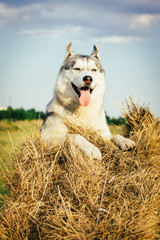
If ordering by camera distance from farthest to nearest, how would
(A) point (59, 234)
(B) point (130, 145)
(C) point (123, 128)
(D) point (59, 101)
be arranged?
(C) point (123, 128)
(D) point (59, 101)
(B) point (130, 145)
(A) point (59, 234)

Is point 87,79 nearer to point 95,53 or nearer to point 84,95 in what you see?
point 84,95

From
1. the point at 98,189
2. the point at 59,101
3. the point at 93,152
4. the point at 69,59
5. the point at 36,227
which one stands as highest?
the point at 69,59

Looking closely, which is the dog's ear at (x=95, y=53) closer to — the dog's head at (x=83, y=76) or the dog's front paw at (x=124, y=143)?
the dog's head at (x=83, y=76)

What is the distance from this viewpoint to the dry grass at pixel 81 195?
288cm

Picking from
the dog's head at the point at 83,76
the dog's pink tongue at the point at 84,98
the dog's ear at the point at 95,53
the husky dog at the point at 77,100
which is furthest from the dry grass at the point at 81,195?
the dog's ear at the point at 95,53

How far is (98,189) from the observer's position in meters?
3.11

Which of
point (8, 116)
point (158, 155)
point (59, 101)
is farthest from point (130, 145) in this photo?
point (8, 116)

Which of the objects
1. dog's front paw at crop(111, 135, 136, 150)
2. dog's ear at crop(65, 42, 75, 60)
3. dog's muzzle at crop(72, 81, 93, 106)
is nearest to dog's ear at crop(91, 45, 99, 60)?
dog's ear at crop(65, 42, 75, 60)

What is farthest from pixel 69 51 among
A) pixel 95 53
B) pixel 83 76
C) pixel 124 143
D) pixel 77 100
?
pixel 124 143

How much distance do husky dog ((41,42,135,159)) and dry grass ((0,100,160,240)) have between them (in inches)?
17.4

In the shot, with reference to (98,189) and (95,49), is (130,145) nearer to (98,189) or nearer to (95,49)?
(98,189)

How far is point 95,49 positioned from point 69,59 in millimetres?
665

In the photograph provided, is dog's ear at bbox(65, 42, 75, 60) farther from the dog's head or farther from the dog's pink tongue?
the dog's pink tongue

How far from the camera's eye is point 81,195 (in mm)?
3074
